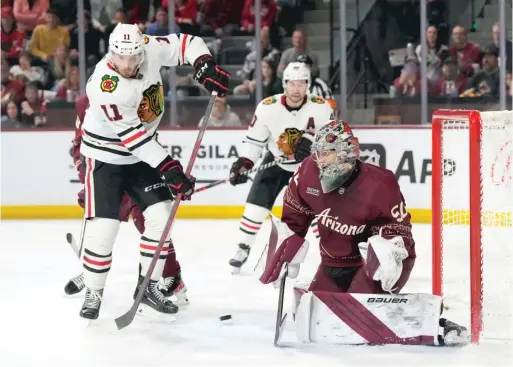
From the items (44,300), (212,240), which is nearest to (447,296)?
(44,300)

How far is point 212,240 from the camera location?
630cm

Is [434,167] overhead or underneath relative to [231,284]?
overhead

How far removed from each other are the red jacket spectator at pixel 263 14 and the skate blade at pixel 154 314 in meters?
3.66

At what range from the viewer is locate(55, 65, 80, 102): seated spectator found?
7613 mm

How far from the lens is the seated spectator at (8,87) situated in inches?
303

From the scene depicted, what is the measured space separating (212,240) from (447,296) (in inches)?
84.5

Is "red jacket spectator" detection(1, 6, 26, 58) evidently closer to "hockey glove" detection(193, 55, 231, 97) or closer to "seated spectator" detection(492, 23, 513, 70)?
"seated spectator" detection(492, 23, 513, 70)

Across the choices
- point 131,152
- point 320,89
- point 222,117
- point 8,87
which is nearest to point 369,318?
point 131,152

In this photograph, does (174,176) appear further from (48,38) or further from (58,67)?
(48,38)

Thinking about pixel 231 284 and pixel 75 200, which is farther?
pixel 75 200

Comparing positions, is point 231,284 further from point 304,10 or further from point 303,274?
point 304,10

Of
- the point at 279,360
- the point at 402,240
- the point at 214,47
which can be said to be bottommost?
the point at 279,360

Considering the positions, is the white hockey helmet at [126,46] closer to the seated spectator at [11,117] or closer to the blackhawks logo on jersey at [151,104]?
the blackhawks logo on jersey at [151,104]

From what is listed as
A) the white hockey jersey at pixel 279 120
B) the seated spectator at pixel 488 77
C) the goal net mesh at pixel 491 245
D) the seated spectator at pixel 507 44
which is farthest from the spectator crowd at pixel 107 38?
the goal net mesh at pixel 491 245
